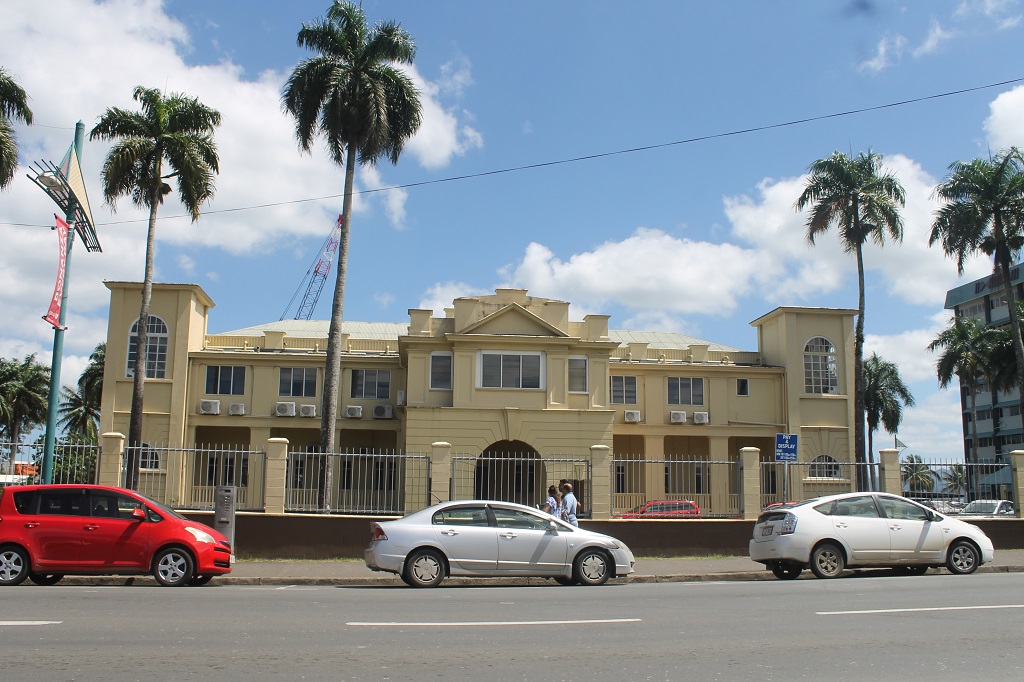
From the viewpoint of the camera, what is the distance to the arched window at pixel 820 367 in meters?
38.6

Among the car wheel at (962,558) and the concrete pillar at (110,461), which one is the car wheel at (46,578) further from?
the car wheel at (962,558)

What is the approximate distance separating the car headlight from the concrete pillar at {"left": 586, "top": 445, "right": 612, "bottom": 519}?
26.8ft

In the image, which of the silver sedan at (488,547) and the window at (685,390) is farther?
the window at (685,390)

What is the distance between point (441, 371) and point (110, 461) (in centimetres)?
1726

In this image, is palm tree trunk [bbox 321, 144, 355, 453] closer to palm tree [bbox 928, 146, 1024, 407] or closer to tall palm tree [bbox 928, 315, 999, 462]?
palm tree [bbox 928, 146, 1024, 407]

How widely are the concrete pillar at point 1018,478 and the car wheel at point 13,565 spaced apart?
1944cm

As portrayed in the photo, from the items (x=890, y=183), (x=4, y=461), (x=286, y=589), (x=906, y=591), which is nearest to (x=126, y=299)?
(x=4, y=461)

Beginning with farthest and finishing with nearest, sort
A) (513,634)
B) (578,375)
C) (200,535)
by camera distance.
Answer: (578,375), (200,535), (513,634)

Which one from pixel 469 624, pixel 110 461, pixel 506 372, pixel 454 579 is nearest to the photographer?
pixel 469 624

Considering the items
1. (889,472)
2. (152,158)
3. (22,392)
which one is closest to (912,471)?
(889,472)

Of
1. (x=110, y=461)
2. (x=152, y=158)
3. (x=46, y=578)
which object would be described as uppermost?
(x=152, y=158)

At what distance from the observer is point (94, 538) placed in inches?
536

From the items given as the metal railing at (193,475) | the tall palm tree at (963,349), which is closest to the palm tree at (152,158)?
the metal railing at (193,475)

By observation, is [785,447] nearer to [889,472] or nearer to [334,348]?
[889,472]
